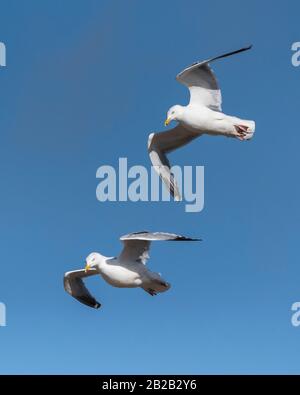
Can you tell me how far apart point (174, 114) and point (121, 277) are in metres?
2.66

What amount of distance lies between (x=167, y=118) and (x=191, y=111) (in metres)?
0.41

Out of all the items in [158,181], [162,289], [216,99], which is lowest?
[162,289]

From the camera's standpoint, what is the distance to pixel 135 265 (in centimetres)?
1257

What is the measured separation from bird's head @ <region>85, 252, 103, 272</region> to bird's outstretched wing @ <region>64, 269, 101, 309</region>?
1385 millimetres

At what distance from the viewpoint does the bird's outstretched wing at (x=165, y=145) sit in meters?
13.8

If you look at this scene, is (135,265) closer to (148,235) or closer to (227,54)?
(148,235)

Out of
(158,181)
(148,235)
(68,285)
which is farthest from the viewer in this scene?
(68,285)

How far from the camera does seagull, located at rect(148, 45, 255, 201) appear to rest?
12508 millimetres

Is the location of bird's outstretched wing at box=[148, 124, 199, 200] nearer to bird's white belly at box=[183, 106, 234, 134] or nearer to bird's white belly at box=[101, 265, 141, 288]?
bird's white belly at box=[183, 106, 234, 134]

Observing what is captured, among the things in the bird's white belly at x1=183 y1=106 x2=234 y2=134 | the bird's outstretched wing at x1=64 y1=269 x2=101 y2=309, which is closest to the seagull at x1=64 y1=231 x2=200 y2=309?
the bird's outstretched wing at x1=64 y1=269 x2=101 y2=309

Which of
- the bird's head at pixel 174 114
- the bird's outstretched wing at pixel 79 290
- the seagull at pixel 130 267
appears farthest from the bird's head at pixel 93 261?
the bird's head at pixel 174 114

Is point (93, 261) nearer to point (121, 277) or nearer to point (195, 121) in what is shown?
point (121, 277)

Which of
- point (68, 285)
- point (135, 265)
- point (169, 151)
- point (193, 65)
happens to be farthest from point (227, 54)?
point (68, 285)

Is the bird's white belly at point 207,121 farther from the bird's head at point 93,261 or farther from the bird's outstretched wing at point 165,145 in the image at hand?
the bird's head at point 93,261
